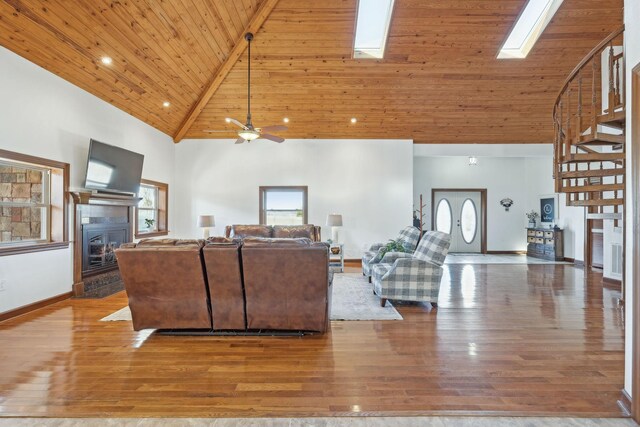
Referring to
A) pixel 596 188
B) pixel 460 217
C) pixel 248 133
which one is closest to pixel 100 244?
pixel 248 133

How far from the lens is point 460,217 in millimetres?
9945

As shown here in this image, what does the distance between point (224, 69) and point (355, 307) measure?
4.64 metres

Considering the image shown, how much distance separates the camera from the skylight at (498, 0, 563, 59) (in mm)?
5074

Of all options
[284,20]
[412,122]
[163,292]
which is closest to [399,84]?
[412,122]

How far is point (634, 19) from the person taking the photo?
2016 mm

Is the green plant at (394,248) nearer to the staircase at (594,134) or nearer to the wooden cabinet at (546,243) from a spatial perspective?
the staircase at (594,134)

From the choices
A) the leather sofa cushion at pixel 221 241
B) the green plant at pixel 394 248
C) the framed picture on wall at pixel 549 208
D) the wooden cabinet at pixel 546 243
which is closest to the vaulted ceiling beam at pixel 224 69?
the leather sofa cushion at pixel 221 241

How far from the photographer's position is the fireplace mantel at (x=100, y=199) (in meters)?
4.68

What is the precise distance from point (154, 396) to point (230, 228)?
470 cm

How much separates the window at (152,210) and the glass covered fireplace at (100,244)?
788 mm

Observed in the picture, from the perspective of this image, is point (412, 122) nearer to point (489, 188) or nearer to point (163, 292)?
point (489, 188)

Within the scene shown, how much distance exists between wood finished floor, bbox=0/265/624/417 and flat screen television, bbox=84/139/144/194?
1.99 metres

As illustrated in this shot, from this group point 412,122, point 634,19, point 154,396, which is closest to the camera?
point 634,19

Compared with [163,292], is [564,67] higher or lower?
higher
